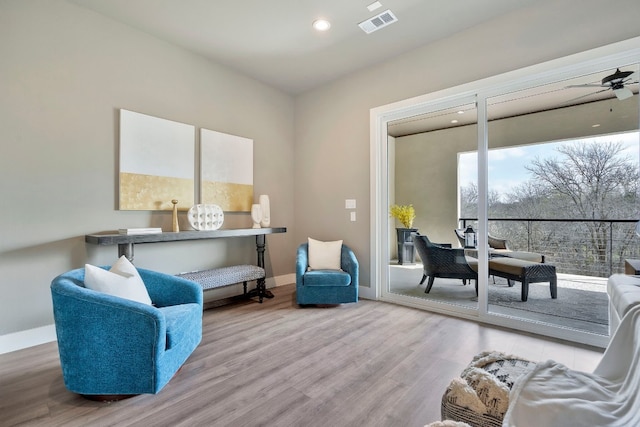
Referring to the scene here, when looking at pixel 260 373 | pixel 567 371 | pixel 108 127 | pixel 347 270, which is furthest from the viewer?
pixel 347 270

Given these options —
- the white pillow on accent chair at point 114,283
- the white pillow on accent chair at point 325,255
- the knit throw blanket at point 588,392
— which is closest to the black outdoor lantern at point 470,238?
the white pillow on accent chair at point 325,255

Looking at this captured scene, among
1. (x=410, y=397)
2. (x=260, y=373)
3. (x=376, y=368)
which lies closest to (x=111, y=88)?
(x=260, y=373)

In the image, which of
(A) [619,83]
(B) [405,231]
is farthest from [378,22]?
(B) [405,231]

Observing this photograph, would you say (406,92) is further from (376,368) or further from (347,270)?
(376,368)

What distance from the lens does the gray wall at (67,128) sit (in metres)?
2.49

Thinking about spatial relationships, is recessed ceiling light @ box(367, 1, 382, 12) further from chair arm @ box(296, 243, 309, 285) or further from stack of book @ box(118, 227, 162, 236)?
stack of book @ box(118, 227, 162, 236)

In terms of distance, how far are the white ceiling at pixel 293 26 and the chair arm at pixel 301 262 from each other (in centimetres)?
246

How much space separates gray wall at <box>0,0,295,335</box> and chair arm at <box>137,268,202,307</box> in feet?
2.99

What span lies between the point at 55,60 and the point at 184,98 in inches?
46.1

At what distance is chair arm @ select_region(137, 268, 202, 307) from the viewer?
92.5 inches

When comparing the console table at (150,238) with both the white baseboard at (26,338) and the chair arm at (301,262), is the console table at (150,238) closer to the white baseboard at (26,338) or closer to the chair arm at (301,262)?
the chair arm at (301,262)

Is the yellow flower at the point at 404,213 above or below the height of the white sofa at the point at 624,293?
above

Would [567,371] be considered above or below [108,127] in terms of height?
below

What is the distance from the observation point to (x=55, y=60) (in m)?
2.69
